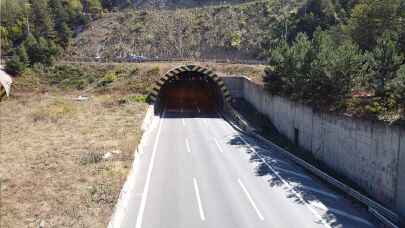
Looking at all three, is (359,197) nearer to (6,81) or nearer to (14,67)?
(6,81)

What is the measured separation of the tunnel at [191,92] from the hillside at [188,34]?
15.2 meters

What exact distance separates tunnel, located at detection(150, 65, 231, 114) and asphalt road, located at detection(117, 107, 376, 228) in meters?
19.4

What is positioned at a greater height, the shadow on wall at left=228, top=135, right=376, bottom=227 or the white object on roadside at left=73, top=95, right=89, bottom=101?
the white object on roadside at left=73, top=95, right=89, bottom=101

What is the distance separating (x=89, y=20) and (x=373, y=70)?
100698mm

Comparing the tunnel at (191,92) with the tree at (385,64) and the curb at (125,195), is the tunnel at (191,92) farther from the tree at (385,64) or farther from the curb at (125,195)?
the tree at (385,64)

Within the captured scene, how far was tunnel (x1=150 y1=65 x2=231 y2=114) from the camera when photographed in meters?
58.2

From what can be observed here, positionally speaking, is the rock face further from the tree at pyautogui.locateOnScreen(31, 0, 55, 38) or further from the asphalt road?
the asphalt road

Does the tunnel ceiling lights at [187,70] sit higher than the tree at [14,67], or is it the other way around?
the tree at [14,67]

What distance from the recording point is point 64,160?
99.7ft

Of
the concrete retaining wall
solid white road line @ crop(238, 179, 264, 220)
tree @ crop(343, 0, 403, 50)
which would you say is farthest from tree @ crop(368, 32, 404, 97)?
tree @ crop(343, 0, 403, 50)

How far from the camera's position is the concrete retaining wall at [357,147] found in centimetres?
2247

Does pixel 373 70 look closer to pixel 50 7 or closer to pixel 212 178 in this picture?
pixel 212 178

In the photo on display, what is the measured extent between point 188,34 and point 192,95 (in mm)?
30572

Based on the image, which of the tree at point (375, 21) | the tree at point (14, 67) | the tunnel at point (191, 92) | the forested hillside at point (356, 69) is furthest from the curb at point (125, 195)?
the tree at point (14, 67)
